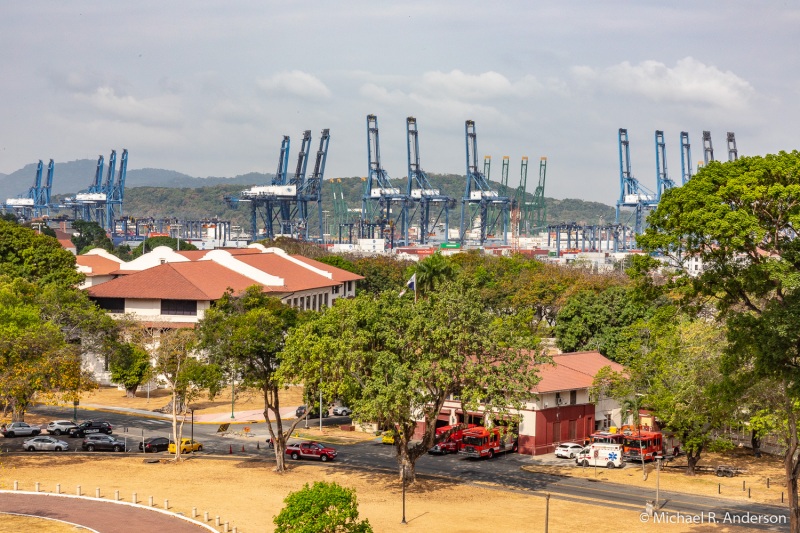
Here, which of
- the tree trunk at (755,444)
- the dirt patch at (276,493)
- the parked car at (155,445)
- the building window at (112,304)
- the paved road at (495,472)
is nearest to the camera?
the dirt patch at (276,493)

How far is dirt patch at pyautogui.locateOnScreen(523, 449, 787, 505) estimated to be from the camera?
49.5m

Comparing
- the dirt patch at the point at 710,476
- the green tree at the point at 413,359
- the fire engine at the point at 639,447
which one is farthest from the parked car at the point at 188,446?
the fire engine at the point at 639,447

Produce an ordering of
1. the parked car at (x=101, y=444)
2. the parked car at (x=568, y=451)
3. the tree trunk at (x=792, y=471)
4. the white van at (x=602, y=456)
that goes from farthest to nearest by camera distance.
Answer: the parked car at (x=101, y=444) → the parked car at (x=568, y=451) → the white van at (x=602, y=456) → the tree trunk at (x=792, y=471)

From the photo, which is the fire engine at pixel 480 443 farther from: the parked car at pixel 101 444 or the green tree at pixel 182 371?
the parked car at pixel 101 444

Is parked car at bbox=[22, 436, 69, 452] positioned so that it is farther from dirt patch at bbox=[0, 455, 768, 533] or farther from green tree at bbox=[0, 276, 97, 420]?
green tree at bbox=[0, 276, 97, 420]

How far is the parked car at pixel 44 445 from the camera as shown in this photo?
56.6 m

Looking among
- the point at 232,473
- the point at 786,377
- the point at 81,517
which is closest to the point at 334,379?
the point at 232,473

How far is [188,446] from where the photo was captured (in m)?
57.8

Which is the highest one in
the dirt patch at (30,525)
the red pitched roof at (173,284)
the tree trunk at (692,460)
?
the red pitched roof at (173,284)

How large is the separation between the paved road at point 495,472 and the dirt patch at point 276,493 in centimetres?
176

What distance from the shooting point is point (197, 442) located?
199ft

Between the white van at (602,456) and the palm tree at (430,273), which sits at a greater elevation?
the palm tree at (430,273)

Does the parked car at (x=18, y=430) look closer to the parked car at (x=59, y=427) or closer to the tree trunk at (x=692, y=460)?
the parked car at (x=59, y=427)

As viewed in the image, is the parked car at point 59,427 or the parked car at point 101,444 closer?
the parked car at point 101,444
